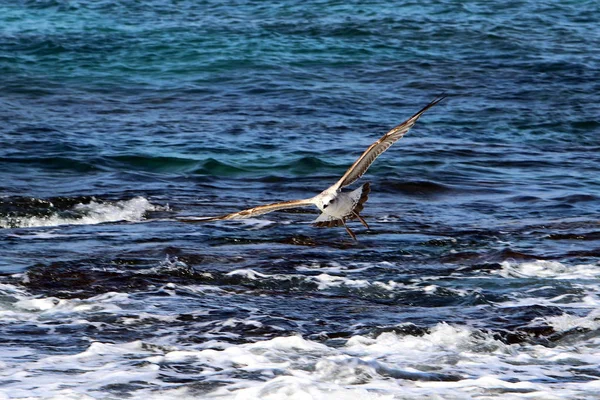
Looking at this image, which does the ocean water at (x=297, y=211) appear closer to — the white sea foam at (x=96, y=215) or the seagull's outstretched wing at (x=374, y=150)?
the white sea foam at (x=96, y=215)

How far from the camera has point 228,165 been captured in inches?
512

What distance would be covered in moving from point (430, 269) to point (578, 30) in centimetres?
1479

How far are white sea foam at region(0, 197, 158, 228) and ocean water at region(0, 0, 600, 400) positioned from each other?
0.03m

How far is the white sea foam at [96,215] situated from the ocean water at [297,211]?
33 millimetres

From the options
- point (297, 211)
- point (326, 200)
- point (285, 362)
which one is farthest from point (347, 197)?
point (297, 211)

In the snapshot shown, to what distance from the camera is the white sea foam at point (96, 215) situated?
33.6 feet

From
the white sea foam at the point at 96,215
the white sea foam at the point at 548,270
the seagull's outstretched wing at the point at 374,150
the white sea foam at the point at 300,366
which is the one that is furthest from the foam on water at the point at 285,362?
the white sea foam at the point at 96,215

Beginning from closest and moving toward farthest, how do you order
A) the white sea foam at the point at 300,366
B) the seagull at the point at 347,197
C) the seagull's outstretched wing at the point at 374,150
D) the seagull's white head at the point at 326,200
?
the white sea foam at the point at 300,366
the seagull's outstretched wing at the point at 374,150
the seagull at the point at 347,197
the seagull's white head at the point at 326,200

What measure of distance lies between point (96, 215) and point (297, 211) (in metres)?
1.92

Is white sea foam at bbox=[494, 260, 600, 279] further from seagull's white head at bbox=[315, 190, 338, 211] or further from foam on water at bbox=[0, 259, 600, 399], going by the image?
seagull's white head at bbox=[315, 190, 338, 211]

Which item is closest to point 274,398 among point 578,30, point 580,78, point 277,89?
point 277,89

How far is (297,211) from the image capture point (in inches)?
428

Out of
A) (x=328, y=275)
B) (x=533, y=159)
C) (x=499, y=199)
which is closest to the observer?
(x=328, y=275)

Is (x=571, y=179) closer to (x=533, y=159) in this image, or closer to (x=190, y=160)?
(x=533, y=159)
